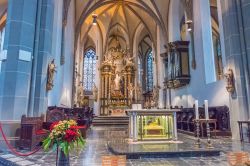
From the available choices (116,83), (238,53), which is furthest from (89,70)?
(238,53)

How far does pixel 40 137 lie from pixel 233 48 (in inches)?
270

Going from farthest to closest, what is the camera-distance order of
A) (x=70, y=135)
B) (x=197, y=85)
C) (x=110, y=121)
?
(x=110, y=121) → (x=197, y=85) → (x=70, y=135)

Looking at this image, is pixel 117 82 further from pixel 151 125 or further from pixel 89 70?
pixel 151 125

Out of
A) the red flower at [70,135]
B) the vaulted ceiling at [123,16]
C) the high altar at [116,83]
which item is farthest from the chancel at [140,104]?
the high altar at [116,83]

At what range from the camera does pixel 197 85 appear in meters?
10.4

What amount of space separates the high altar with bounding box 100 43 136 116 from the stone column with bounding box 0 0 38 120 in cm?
1193

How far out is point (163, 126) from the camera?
6.39 metres

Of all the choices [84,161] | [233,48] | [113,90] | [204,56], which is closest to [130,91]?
[113,90]

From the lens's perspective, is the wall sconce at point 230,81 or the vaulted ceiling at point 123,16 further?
the vaulted ceiling at point 123,16

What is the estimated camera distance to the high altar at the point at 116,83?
18281mm

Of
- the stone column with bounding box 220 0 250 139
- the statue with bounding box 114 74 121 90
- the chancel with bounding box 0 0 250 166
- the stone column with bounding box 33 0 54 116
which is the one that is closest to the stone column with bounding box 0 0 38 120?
the chancel with bounding box 0 0 250 166

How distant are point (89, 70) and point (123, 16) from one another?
6778 millimetres

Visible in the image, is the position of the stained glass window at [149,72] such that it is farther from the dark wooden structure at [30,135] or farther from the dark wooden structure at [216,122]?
the dark wooden structure at [30,135]

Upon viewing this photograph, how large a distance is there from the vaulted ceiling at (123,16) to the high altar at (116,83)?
216cm
